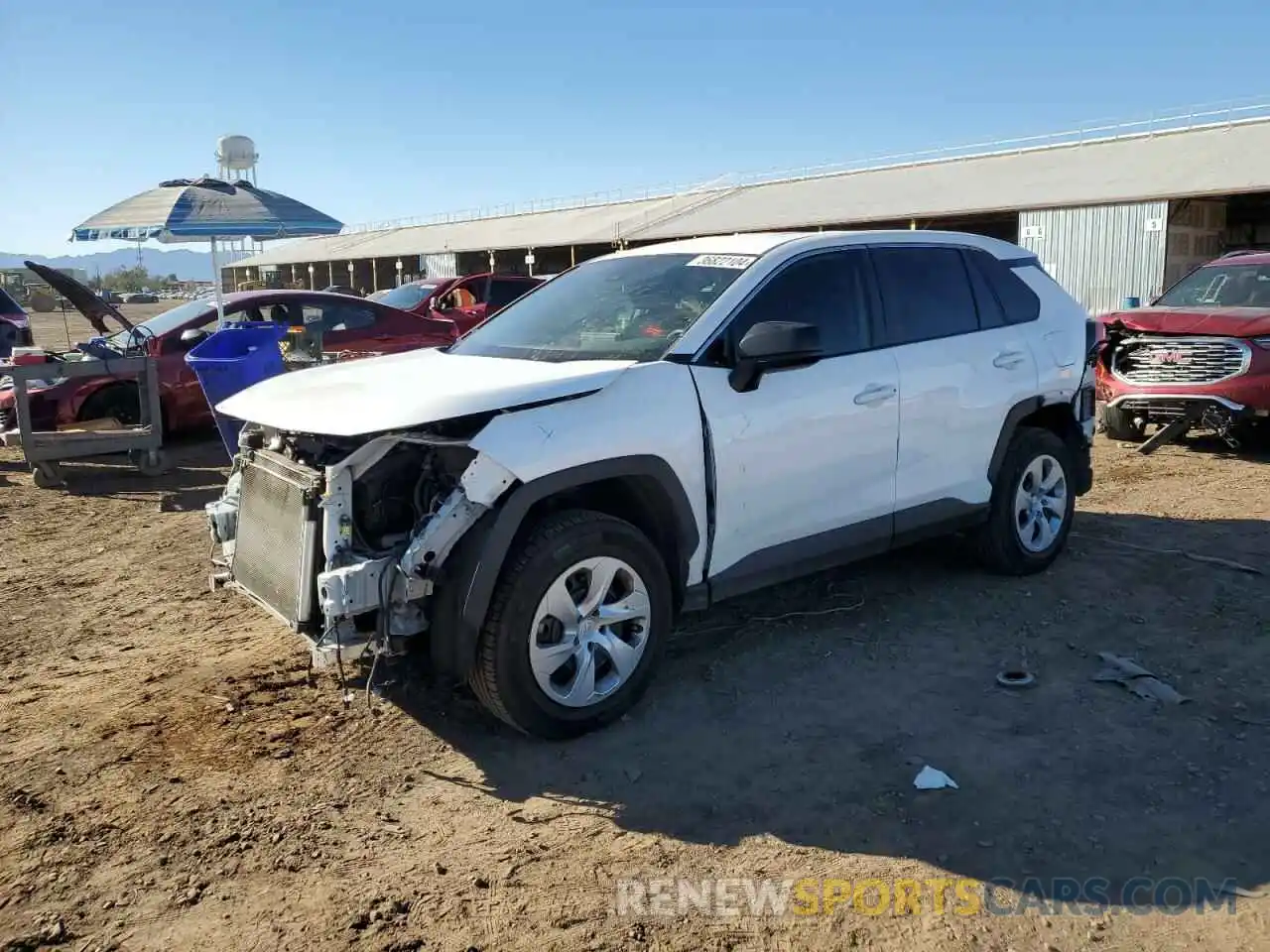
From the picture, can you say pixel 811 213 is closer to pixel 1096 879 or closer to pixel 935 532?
pixel 935 532

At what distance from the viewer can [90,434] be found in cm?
895

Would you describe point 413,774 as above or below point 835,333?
below

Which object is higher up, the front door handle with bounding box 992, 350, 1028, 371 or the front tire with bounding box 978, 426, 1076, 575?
the front door handle with bounding box 992, 350, 1028, 371

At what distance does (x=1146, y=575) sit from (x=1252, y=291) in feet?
16.8

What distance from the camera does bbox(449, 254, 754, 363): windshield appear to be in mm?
4504

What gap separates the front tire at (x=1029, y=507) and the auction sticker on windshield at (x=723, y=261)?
1.95 m

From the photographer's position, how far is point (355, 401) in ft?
12.7

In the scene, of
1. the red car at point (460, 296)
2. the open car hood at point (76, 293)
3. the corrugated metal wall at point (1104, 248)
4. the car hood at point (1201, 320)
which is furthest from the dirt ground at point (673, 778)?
the corrugated metal wall at point (1104, 248)

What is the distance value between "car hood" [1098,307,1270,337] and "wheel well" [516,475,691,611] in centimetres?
662

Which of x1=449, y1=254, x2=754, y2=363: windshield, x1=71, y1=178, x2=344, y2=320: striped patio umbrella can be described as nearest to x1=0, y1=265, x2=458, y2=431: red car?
x1=71, y1=178, x2=344, y2=320: striped patio umbrella

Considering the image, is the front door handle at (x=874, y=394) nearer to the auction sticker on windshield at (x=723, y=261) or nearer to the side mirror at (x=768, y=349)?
the side mirror at (x=768, y=349)

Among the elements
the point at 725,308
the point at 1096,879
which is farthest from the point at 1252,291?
the point at 1096,879

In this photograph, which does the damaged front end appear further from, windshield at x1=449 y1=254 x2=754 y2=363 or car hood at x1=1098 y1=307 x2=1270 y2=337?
car hood at x1=1098 y1=307 x2=1270 y2=337

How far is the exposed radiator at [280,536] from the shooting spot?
373cm
